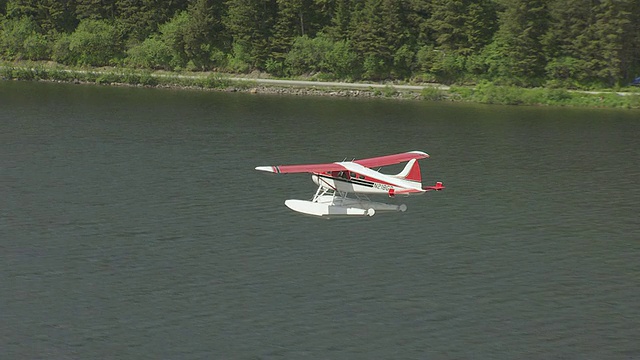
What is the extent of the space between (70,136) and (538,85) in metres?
59.6

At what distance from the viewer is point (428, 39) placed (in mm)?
121375

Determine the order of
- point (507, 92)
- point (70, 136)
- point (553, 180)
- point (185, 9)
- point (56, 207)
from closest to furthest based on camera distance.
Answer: point (56, 207) < point (553, 180) < point (70, 136) < point (507, 92) < point (185, 9)

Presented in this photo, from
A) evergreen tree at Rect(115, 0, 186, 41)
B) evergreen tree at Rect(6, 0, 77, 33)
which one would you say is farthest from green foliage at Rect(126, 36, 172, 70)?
evergreen tree at Rect(6, 0, 77, 33)

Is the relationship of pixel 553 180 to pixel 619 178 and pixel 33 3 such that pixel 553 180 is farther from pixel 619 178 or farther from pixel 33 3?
pixel 33 3

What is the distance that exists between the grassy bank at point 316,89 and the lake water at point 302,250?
22604mm

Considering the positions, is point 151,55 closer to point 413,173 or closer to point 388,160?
point 388,160

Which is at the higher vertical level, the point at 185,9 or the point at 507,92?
the point at 185,9

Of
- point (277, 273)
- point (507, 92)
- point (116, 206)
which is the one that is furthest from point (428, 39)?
point (277, 273)

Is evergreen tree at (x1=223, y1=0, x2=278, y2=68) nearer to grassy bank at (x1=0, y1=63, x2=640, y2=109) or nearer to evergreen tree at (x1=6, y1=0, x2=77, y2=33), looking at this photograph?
grassy bank at (x1=0, y1=63, x2=640, y2=109)

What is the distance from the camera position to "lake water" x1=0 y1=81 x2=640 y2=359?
125ft

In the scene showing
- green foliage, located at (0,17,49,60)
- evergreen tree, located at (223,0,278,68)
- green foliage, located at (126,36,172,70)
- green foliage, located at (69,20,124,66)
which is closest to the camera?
evergreen tree, located at (223,0,278,68)

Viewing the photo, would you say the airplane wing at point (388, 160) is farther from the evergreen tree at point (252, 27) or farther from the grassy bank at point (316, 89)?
the evergreen tree at point (252, 27)

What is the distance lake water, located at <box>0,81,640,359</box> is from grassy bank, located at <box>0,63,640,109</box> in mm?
22604

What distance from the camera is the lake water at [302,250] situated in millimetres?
38125
